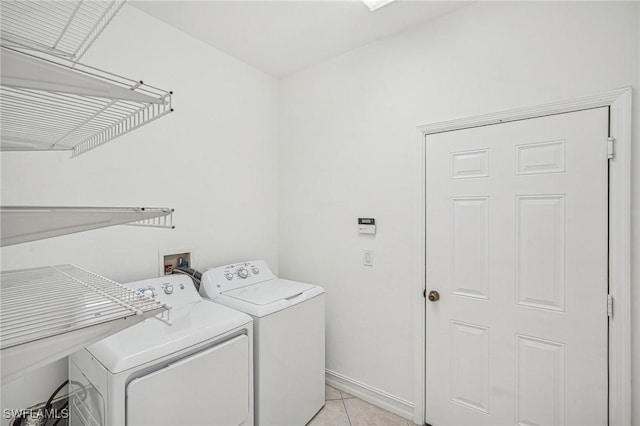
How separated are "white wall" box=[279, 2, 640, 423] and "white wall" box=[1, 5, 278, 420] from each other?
29 cm

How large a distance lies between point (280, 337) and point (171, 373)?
66 cm

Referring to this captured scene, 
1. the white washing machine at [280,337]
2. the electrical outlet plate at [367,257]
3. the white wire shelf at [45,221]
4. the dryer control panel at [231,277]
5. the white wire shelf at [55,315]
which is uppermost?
the white wire shelf at [45,221]

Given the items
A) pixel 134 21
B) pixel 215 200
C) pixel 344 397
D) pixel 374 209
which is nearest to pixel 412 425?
pixel 344 397

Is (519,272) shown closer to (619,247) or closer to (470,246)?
(470,246)

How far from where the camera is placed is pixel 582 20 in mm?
1523

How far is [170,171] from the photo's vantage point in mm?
2035

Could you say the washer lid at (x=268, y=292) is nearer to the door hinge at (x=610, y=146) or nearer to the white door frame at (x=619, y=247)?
the white door frame at (x=619, y=247)

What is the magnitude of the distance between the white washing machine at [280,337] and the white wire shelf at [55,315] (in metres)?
0.91

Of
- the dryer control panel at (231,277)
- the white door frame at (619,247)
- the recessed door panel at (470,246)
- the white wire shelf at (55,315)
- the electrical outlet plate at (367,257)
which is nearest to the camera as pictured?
the white wire shelf at (55,315)

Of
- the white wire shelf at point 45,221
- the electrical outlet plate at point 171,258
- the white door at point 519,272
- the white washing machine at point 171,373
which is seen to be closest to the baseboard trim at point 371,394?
the white door at point 519,272

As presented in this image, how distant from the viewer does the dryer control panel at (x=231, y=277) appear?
1969 millimetres

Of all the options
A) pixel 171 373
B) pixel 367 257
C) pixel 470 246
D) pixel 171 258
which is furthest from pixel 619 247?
pixel 171 258

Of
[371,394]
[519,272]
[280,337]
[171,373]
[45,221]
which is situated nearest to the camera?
[45,221]

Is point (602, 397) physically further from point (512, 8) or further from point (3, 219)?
point (3, 219)
